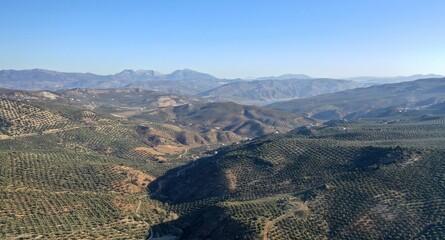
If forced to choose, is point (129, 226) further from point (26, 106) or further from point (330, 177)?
point (26, 106)

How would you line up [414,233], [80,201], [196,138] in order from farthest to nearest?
[196,138]
[80,201]
[414,233]

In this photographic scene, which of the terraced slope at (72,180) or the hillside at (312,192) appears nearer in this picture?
the hillside at (312,192)

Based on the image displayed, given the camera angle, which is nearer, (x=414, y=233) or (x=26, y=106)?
(x=414, y=233)

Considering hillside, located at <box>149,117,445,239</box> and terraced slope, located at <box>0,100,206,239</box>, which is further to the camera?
terraced slope, located at <box>0,100,206,239</box>

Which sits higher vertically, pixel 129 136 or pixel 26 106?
→ pixel 26 106

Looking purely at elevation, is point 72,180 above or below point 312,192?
below

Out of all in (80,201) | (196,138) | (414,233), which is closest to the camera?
(414,233)

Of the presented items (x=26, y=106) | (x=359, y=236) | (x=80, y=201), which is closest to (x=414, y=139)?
(x=359, y=236)

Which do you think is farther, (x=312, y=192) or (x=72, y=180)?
(x=72, y=180)
